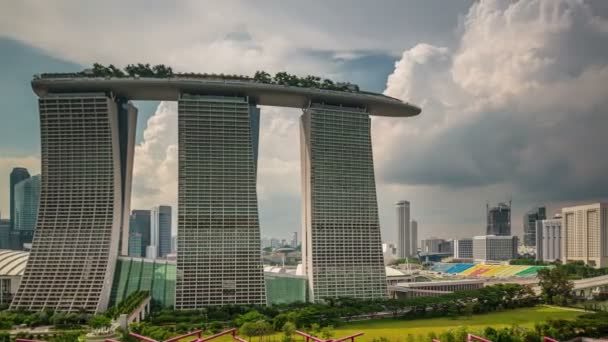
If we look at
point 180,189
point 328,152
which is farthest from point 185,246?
point 328,152

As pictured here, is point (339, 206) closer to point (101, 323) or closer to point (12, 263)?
point (101, 323)

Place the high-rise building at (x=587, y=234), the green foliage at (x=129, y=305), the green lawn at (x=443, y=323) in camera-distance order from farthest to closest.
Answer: the high-rise building at (x=587, y=234)
the green foliage at (x=129, y=305)
the green lawn at (x=443, y=323)

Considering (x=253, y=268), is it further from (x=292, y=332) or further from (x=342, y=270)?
(x=292, y=332)

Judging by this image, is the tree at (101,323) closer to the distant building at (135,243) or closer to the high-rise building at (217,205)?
the high-rise building at (217,205)

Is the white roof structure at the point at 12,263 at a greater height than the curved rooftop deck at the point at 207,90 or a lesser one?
lesser

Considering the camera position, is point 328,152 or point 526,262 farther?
point 526,262

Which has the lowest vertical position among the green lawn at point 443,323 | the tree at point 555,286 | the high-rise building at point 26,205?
the green lawn at point 443,323

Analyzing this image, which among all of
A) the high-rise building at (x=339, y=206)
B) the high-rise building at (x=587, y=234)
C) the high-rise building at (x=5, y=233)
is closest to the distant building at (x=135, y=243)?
the high-rise building at (x=5, y=233)
